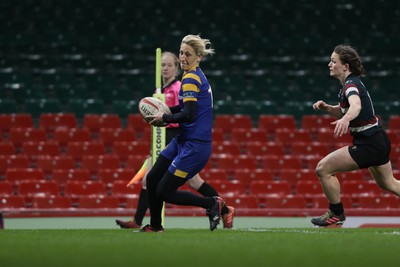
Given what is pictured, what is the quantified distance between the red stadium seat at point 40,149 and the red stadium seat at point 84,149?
25cm

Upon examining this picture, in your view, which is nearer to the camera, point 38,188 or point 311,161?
point 38,188

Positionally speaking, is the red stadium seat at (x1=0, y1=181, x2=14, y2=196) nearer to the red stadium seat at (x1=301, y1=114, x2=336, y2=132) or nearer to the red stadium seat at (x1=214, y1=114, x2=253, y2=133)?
the red stadium seat at (x1=214, y1=114, x2=253, y2=133)

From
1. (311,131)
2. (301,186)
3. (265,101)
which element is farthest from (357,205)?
(265,101)

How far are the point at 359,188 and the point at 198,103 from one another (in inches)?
300

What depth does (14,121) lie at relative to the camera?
1631 centimetres

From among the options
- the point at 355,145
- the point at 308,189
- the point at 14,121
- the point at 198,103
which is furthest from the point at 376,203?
the point at 14,121

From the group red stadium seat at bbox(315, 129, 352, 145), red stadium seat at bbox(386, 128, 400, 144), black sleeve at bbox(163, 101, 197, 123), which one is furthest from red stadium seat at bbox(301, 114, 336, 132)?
black sleeve at bbox(163, 101, 197, 123)

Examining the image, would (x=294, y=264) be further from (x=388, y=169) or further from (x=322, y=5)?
(x=322, y=5)

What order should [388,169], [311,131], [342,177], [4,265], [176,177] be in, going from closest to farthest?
[4,265]
[176,177]
[388,169]
[342,177]
[311,131]

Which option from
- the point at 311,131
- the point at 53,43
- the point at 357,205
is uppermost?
the point at 53,43

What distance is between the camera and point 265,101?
18.5 m

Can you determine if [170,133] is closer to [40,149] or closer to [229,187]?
[229,187]

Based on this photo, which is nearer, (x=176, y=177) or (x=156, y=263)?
(x=156, y=263)

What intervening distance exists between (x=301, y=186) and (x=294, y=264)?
9.30 metres
